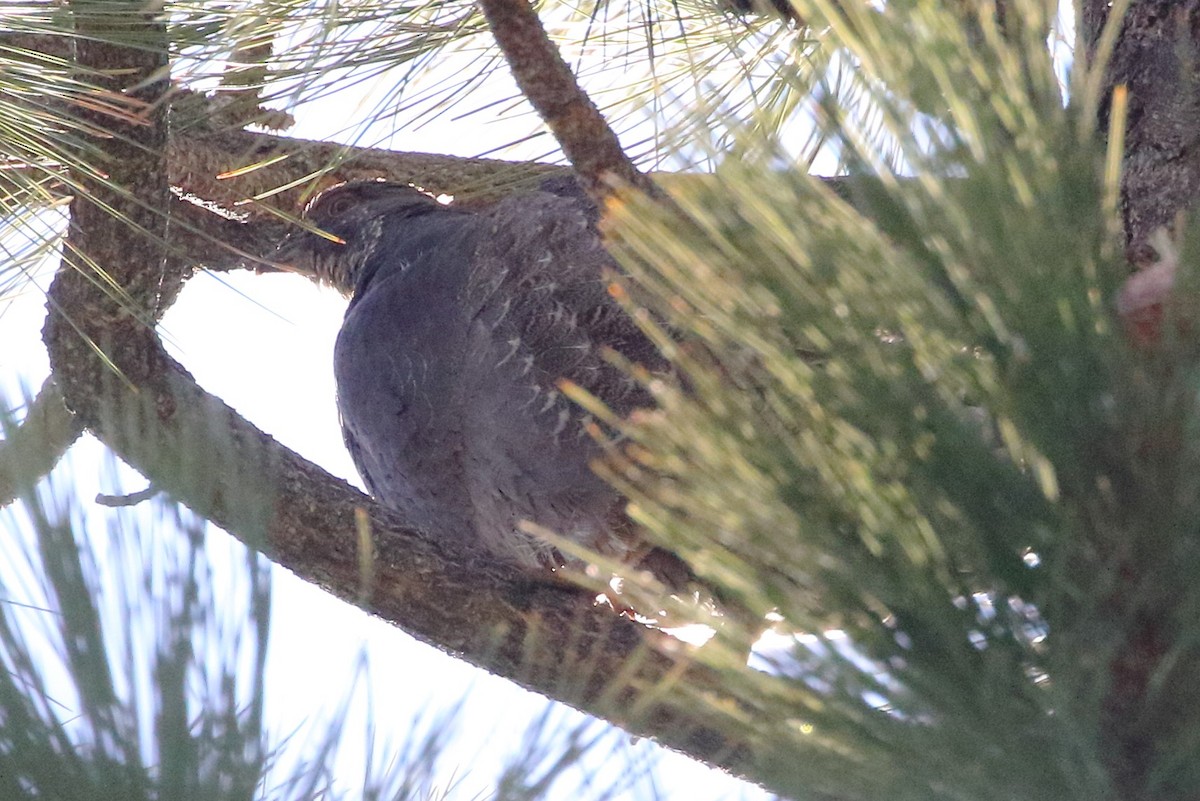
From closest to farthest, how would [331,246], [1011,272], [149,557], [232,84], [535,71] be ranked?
[1011,272]
[149,557]
[535,71]
[232,84]
[331,246]

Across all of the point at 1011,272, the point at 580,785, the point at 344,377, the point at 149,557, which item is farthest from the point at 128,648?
the point at 344,377

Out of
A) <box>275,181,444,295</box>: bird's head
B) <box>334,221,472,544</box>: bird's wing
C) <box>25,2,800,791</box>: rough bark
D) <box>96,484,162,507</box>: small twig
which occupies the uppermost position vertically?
<box>275,181,444,295</box>: bird's head

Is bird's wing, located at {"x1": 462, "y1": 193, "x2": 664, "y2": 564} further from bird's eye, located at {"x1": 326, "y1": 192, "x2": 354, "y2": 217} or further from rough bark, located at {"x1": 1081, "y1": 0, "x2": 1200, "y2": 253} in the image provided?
rough bark, located at {"x1": 1081, "y1": 0, "x2": 1200, "y2": 253}

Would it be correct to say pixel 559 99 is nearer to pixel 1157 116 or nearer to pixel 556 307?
pixel 1157 116

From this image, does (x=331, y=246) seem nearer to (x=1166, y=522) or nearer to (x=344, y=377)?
(x=344, y=377)

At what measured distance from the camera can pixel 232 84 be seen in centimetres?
199

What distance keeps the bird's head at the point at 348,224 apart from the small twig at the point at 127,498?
219 centimetres

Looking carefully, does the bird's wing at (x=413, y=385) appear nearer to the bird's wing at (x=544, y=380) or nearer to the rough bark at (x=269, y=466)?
the bird's wing at (x=544, y=380)

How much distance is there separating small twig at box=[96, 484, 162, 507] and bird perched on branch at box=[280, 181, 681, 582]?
4.41ft

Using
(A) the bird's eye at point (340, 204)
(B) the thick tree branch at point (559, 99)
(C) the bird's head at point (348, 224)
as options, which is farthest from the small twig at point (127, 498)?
(A) the bird's eye at point (340, 204)

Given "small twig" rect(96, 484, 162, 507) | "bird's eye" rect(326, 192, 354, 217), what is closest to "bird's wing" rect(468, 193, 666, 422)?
"bird's eye" rect(326, 192, 354, 217)

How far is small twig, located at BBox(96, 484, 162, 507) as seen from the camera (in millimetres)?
831

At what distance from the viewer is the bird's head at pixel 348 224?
3125 mm

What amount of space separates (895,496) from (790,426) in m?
0.07
